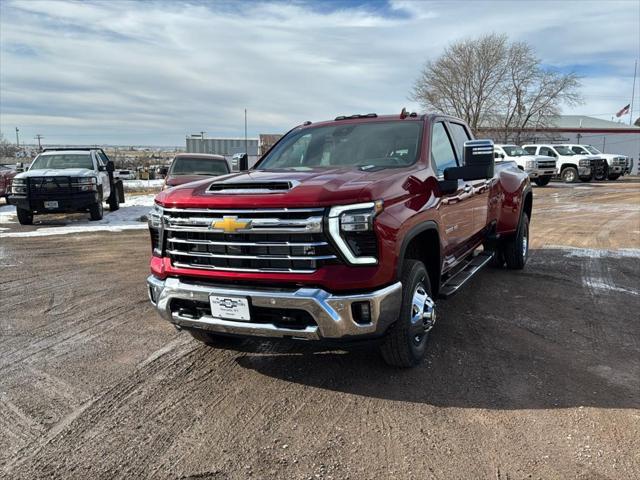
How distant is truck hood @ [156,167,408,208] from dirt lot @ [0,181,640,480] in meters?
1.05

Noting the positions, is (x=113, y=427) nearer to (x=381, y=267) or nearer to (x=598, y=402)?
(x=381, y=267)

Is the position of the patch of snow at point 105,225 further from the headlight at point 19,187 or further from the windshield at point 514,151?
the windshield at point 514,151

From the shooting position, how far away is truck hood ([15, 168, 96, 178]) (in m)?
11.6

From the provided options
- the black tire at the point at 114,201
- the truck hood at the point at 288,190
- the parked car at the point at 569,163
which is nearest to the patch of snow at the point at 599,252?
the truck hood at the point at 288,190

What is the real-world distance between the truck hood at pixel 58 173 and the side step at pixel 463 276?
9.44m

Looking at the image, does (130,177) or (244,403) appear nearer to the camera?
(244,403)

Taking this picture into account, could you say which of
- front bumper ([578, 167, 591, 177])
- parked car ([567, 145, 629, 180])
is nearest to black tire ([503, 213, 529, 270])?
front bumper ([578, 167, 591, 177])

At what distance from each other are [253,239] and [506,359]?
7.43ft

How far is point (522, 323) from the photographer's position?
493 centimetres

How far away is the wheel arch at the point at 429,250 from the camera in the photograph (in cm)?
382

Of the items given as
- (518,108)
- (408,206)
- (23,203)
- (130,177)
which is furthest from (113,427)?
(130,177)

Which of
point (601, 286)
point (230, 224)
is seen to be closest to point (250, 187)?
point (230, 224)

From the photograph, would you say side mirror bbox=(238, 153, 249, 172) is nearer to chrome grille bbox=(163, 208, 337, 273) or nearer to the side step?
chrome grille bbox=(163, 208, 337, 273)

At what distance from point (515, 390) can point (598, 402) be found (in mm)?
515
